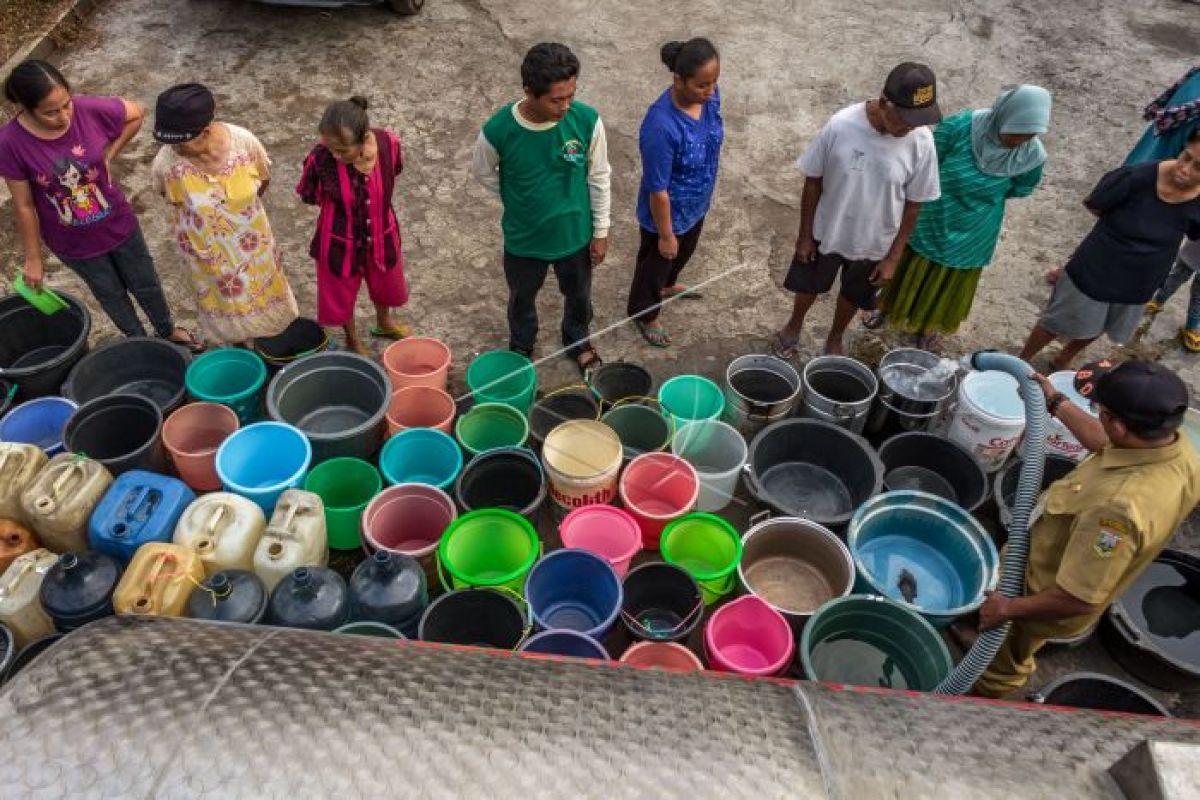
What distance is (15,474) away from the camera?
9.87 ft

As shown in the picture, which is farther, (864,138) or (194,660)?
(864,138)

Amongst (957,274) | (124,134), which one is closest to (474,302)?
(124,134)

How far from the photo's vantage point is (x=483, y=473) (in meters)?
3.57

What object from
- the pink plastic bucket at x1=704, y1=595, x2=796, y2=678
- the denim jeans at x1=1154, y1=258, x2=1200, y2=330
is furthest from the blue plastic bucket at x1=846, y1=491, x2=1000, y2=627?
the denim jeans at x1=1154, y1=258, x2=1200, y2=330

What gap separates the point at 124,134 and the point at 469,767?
3470 millimetres

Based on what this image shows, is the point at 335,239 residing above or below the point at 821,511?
above

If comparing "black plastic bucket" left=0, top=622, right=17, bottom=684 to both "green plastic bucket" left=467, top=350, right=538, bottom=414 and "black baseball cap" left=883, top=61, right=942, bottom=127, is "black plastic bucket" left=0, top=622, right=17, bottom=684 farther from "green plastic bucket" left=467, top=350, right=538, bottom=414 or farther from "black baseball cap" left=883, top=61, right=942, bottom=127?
"black baseball cap" left=883, top=61, right=942, bottom=127

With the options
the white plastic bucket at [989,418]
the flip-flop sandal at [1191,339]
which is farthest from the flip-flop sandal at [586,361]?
the flip-flop sandal at [1191,339]

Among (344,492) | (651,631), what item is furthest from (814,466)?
(344,492)

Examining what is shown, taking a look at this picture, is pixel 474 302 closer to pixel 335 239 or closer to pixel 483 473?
pixel 335 239

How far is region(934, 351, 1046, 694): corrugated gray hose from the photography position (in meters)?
2.66

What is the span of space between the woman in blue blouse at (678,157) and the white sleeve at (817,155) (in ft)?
1.48

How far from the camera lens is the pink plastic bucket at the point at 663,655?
2920mm

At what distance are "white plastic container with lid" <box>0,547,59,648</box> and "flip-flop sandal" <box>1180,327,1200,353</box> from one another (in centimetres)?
597
